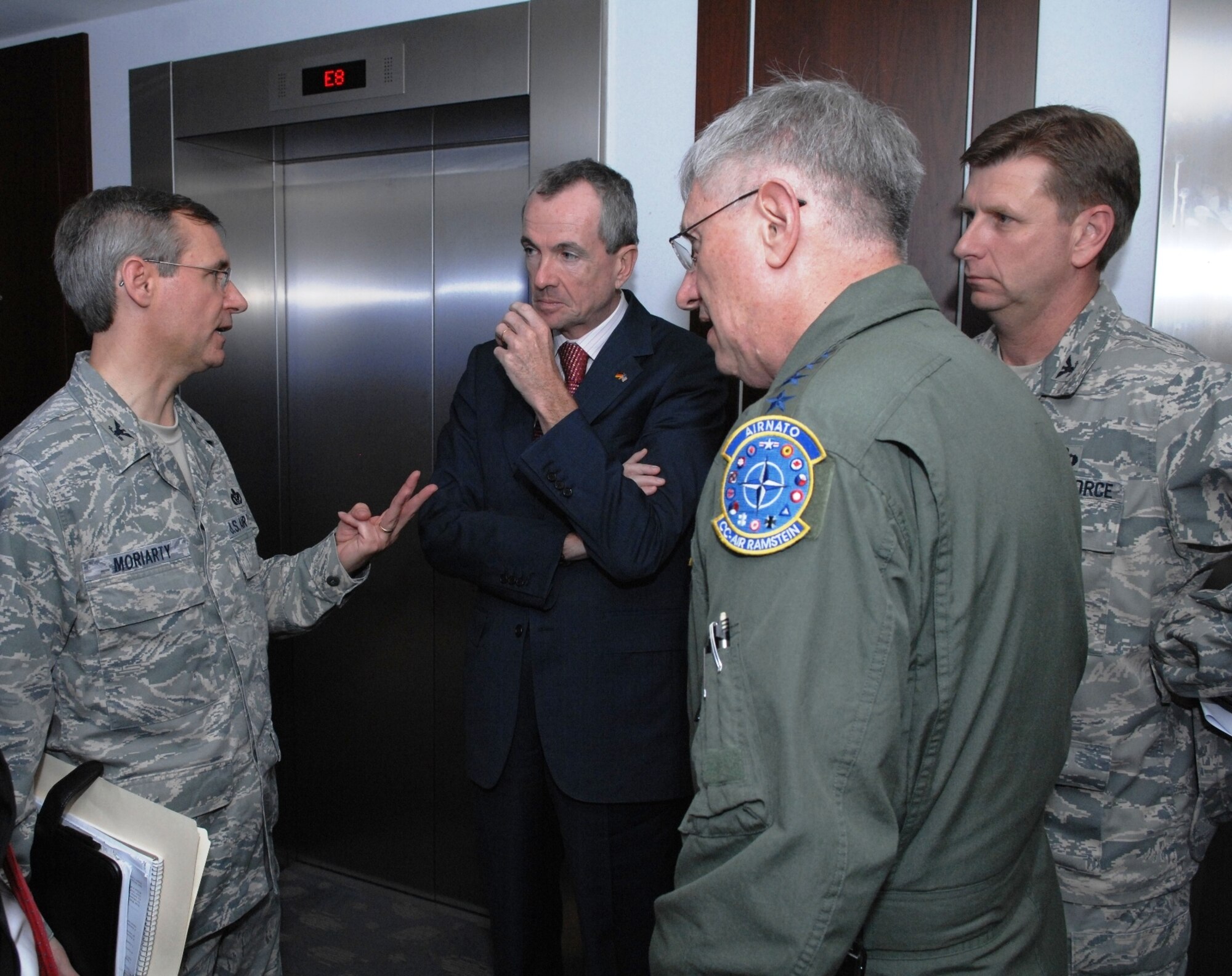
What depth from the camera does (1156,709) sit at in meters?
1.71

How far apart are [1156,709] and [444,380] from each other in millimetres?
2152

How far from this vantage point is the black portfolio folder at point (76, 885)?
1.17 meters

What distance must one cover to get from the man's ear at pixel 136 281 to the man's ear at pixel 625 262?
100cm

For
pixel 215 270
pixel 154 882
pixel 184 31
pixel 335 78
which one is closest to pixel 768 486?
pixel 154 882

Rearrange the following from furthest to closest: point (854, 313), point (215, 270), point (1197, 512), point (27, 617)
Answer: point (215, 270)
point (1197, 512)
point (27, 617)
point (854, 313)

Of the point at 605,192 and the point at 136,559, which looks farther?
the point at 605,192

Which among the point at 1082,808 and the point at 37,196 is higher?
the point at 37,196

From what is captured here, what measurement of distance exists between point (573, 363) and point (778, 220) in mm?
1205

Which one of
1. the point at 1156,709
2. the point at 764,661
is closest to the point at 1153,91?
the point at 1156,709

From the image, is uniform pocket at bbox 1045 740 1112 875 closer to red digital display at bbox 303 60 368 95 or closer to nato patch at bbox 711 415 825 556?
nato patch at bbox 711 415 825 556

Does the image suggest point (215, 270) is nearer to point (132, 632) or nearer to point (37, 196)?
point (132, 632)

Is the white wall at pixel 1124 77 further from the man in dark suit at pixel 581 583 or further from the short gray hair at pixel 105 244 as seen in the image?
the short gray hair at pixel 105 244

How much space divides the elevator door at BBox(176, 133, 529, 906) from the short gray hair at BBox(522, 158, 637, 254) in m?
0.71

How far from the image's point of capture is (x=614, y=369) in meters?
2.12
